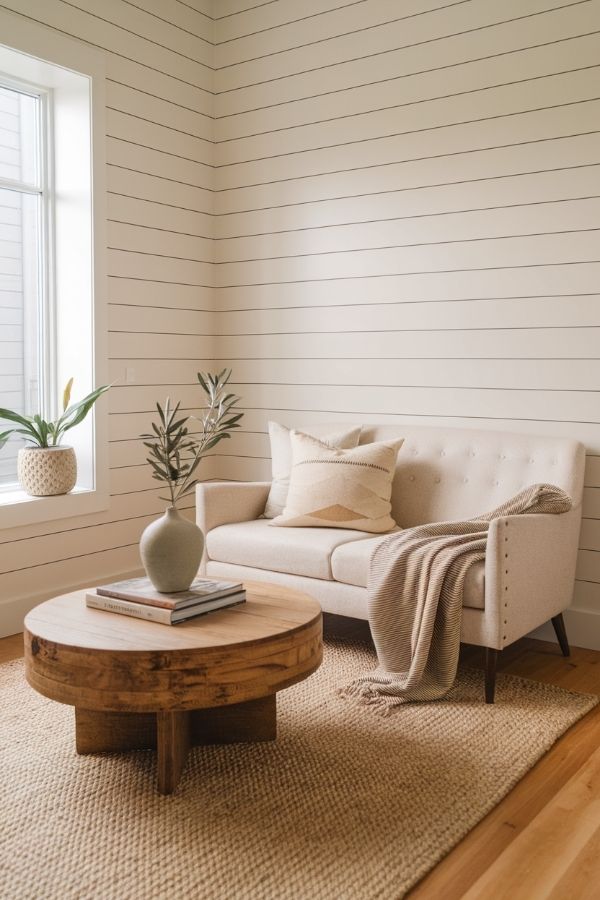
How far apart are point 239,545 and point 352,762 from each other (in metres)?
1.24

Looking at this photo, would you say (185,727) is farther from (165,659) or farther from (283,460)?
(283,460)

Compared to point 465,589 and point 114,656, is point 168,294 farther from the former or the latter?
point 114,656

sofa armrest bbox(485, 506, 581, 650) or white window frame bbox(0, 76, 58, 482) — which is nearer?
sofa armrest bbox(485, 506, 581, 650)

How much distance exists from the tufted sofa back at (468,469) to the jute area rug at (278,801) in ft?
2.72

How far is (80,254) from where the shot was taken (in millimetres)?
3836

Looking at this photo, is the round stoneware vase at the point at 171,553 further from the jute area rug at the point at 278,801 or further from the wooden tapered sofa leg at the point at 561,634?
the wooden tapered sofa leg at the point at 561,634

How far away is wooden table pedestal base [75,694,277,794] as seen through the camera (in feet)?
7.70

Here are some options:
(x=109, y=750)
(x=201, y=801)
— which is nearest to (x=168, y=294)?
(x=109, y=750)

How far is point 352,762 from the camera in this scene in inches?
90.7

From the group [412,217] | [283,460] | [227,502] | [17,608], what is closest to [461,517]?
[283,460]

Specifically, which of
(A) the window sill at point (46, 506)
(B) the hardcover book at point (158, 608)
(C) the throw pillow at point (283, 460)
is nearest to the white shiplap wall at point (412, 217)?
(C) the throw pillow at point (283, 460)

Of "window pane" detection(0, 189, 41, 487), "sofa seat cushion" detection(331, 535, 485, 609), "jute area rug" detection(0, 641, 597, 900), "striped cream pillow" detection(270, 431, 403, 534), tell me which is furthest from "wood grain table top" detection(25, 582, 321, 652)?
"window pane" detection(0, 189, 41, 487)

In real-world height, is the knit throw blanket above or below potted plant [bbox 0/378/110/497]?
below

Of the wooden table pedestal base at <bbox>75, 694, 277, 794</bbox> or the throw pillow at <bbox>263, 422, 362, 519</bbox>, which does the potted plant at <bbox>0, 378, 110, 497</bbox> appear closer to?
the throw pillow at <bbox>263, 422, 362, 519</bbox>
